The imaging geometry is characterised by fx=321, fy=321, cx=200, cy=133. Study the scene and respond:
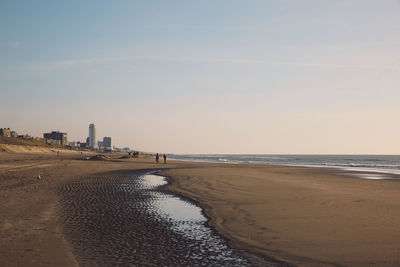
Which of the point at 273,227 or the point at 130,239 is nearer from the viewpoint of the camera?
the point at 130,239

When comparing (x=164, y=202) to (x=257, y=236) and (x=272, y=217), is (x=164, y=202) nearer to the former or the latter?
(x=272, y=217)

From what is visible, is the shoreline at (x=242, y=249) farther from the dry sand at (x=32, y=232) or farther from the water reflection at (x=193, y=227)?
the dry sand at (x=32, y=232)

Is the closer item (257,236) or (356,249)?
(356,249)

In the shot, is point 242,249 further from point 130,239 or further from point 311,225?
point 311,225

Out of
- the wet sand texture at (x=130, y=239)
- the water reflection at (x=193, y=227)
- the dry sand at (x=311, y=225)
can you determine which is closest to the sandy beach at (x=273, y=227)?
the dry sand at (x=311, y=225)

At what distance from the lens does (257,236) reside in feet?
30.8

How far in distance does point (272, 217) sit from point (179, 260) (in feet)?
18.0

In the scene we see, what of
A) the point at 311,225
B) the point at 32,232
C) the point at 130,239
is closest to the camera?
the point at 130,239

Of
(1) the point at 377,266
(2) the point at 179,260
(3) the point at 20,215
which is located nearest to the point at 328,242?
(1) the point at 377,266

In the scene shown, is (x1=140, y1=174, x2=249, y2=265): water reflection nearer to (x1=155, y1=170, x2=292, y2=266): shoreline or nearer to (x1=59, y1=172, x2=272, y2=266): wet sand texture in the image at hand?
(x1=59, y1=172, x2=272, y2=266): wet sand texture

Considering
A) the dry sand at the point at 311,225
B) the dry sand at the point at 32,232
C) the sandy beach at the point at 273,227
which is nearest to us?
the dry sand at the point at 32,232

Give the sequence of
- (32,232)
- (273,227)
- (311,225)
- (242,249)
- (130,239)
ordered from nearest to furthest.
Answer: (242,249) → (130,239) → (32,232) → (273,227) → (311,225)

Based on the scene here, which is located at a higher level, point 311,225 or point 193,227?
point 311,225

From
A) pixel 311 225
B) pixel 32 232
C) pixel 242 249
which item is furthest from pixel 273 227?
pixel 32 232
